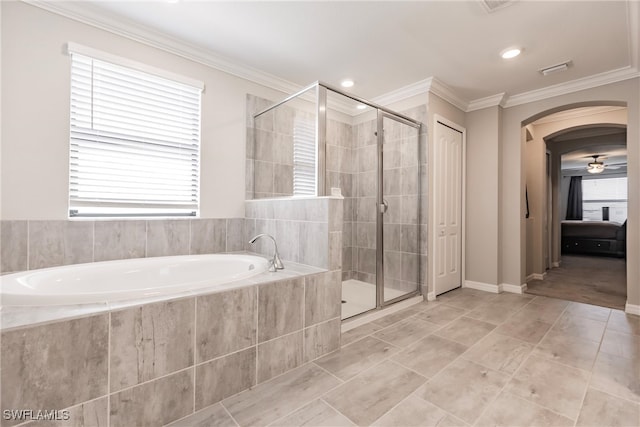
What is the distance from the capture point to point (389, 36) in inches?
94.1

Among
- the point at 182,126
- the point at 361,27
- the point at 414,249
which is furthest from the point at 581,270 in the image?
the point at 182,126

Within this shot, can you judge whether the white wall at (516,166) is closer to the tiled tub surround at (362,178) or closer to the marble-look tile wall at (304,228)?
the tiled tub surround at (362,178)

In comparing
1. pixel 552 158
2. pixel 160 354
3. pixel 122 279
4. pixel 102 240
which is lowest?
pixel 160 354

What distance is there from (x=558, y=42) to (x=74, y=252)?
4.18 metres

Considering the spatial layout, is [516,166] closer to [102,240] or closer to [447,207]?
[447,207]

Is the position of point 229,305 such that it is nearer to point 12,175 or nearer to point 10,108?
point 12,175

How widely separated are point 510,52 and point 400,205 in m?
1.75

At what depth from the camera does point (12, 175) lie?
5.98 ft

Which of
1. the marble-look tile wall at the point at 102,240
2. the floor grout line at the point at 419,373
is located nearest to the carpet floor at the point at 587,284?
the floor grout line at the point at 419,373

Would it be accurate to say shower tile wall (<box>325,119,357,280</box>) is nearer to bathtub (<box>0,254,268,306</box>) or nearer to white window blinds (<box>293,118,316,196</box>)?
white window blinds (<box>293,118,316,196</box>)

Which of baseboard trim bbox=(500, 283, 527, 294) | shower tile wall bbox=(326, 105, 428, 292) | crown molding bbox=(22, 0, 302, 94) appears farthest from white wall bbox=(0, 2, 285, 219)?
baseboard trim bbox=(500, 283, 527, 294)

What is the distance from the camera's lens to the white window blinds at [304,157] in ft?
8.12

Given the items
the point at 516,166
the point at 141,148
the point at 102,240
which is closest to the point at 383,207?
the point at 516,166

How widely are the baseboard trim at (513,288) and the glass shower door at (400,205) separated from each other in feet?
4.22
